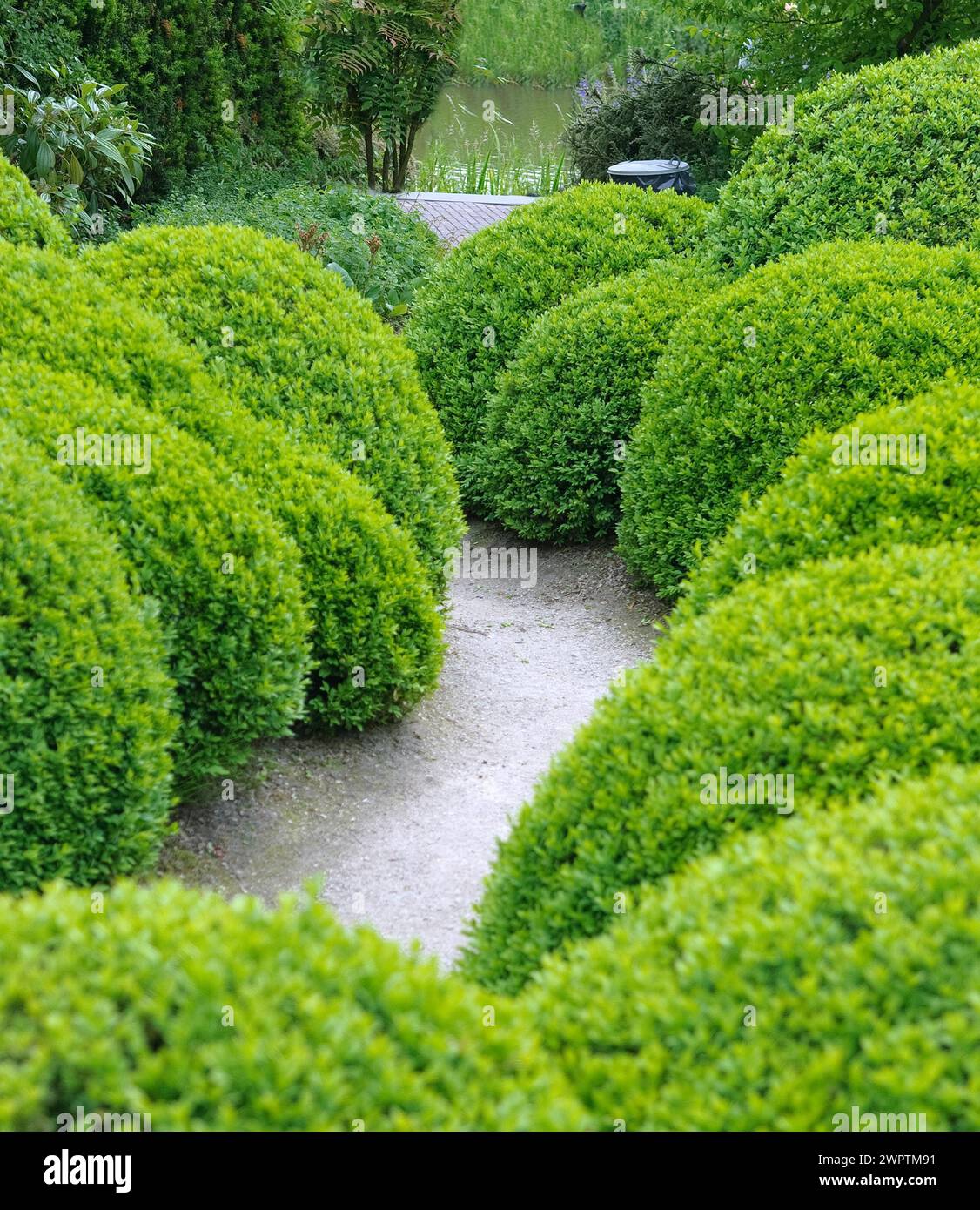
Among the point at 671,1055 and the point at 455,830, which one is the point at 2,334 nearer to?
the point at 455,830

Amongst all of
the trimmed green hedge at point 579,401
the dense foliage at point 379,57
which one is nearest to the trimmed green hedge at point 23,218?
the trimmed green hedge at point 579,401

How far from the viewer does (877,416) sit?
4602mm

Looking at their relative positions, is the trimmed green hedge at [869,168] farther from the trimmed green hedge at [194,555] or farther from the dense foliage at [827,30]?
the trimmed green hedge at [194,555]

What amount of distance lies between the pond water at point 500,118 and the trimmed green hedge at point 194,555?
1379 cm

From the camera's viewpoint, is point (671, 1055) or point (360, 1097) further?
point (671, 1055)

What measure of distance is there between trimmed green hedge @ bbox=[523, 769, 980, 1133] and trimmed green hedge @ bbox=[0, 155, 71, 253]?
4.57 meters

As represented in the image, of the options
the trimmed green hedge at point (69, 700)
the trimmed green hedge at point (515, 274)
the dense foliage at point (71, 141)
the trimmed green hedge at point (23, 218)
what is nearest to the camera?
the trimmed green hedge at point (69, 700)

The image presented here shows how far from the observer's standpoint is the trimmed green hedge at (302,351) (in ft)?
18.7

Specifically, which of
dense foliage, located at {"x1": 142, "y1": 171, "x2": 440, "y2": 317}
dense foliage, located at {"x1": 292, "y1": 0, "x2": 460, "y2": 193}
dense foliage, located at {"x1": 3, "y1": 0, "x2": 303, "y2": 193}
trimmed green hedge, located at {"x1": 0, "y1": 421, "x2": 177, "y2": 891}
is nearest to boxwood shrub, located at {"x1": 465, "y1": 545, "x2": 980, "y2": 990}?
trimmed green hedge, located at {"x1": 0, "y1": 421, "x2": 177, "y2": 891}

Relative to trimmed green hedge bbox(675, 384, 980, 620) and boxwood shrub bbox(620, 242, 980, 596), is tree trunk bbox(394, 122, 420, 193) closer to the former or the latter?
boxwood shrub bbox(620, 242, 980, 596)

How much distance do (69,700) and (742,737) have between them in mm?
2070

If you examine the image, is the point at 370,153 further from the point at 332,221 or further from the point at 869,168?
the point at 869,168

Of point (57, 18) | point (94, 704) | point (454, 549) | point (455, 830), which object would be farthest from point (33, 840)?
point (57, 18)
